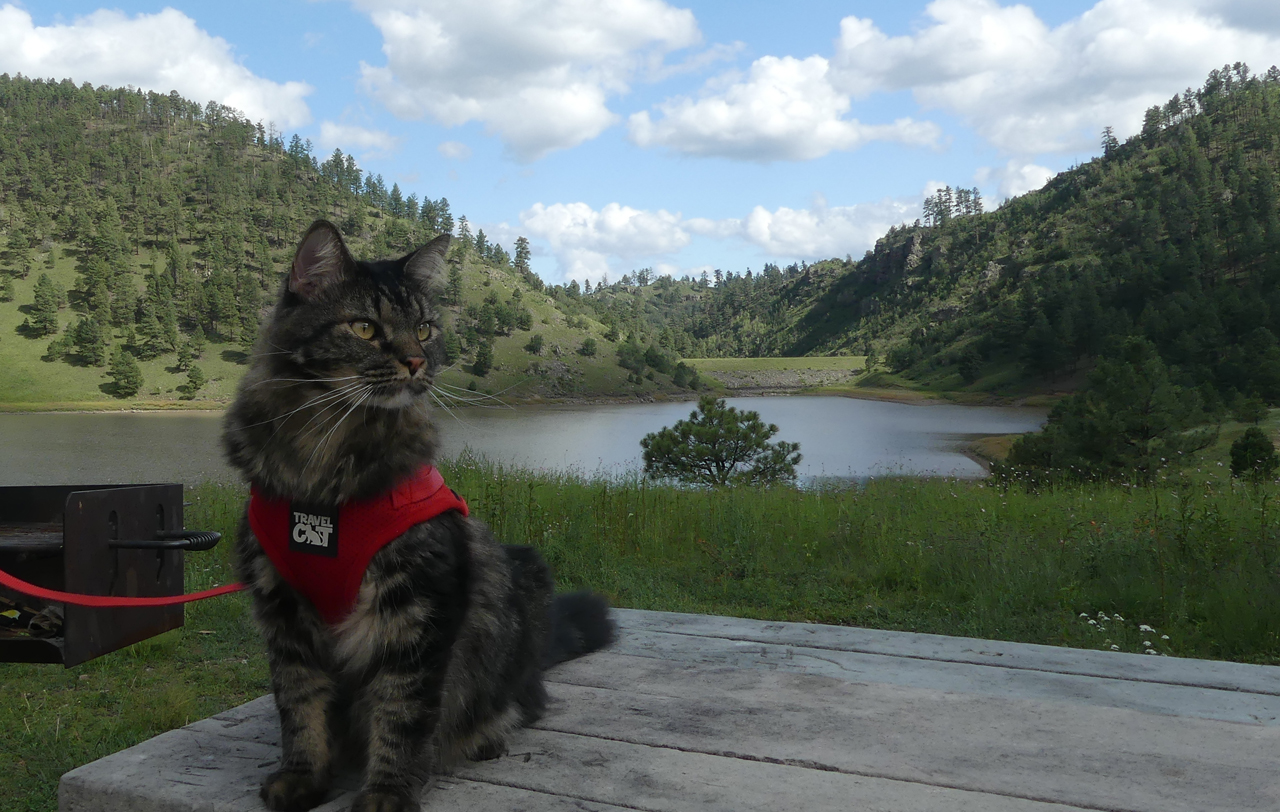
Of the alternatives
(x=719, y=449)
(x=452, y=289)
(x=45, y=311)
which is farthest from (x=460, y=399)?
(x=45, y=311)

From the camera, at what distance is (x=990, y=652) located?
2.72m

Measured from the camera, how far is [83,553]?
204cm

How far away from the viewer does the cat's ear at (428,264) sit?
94.0 inches

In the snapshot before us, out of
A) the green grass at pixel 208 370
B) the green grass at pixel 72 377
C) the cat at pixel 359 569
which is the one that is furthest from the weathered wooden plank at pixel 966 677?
the green grass at pixel 72 377

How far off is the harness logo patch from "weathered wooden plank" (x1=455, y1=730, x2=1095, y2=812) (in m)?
0.62

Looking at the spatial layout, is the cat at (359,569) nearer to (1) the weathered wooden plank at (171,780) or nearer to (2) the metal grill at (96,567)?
(1) the weathered wooden plank at (171,780)

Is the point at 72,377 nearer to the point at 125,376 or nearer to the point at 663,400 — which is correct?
the point at 125,376

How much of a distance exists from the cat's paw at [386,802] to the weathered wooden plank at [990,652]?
4.91ft

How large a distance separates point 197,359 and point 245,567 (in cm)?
10696

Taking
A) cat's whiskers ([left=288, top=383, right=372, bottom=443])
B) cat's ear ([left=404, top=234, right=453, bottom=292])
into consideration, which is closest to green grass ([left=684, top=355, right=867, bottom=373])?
cat's ear ([left=404, top=234, right=453, bottom=292])

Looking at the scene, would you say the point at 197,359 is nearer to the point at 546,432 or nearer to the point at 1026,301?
the point at 546,432

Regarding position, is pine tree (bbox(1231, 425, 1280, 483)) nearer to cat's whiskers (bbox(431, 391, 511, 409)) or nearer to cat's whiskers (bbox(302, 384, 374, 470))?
cat's whiskers (bbox(431, 391, 511, 409))

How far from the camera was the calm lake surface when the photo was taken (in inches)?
1078

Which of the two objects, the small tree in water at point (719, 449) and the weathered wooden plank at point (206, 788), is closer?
the weathered wooden plank at point (206, 788)
